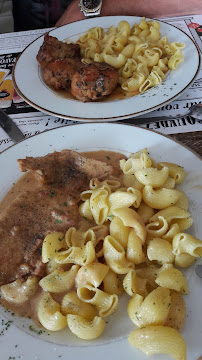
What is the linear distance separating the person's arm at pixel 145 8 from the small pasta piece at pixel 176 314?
3169 millimetres

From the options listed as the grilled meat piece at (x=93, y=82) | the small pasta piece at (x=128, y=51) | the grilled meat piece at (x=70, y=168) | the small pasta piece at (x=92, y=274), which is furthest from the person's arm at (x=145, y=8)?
the small pasta piece at (x=92, y=274)

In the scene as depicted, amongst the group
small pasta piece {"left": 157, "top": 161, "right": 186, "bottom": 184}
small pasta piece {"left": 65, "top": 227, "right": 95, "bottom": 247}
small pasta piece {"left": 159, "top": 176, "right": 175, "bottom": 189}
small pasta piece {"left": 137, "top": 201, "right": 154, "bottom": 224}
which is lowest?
small pasta piece {"left": 65, "top": 227, "right": 95, "bottom": 247}

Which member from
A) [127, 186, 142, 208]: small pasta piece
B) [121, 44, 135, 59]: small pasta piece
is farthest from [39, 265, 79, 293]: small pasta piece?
[121, 44, 135, 59]: small pasta piece

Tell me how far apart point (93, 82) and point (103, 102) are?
0.17m

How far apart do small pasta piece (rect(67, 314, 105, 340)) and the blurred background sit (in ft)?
16.2

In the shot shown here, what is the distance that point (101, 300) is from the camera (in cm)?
158

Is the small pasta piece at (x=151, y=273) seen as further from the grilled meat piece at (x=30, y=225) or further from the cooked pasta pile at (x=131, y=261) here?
the grilled meat piece at (x=30, y=225)

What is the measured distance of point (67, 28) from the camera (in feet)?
11.5

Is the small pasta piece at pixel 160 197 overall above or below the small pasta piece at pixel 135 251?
above

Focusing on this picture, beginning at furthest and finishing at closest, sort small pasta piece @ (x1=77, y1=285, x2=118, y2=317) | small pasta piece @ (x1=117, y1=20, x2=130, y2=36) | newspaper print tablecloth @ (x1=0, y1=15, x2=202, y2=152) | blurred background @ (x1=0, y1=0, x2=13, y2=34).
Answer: blurred background @ (x1=0, y1=0, x2=13, y2=34), small pasta piece @ (x1=117, y1=20, x2=130, y2=36), newspaper print tablecloth @ (x1=0, y1=15, x2=202, y2=152), small pasta piece @ (x1=77, y1=285, x2=118, y2=317)

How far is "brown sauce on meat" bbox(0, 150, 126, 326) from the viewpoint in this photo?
1651 millimetres

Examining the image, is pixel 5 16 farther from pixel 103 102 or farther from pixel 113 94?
pixel 103 102

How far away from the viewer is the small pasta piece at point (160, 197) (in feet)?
6.17

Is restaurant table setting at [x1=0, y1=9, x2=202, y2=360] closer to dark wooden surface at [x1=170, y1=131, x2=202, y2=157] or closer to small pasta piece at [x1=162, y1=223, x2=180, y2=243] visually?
dark wooden surface at [x1=170, y1=131, x2=202, y2=157]
